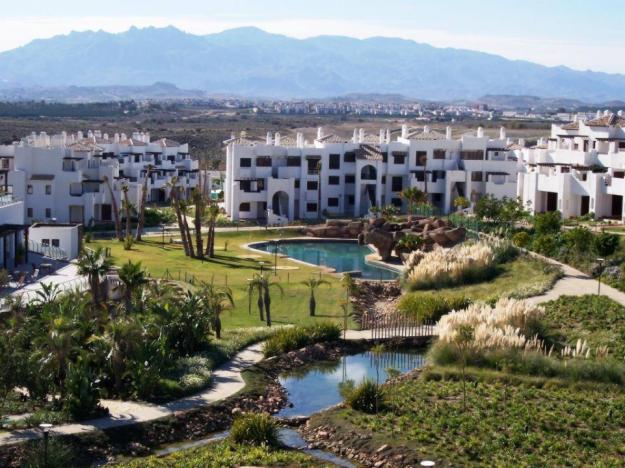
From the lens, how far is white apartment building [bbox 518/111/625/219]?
233 feet

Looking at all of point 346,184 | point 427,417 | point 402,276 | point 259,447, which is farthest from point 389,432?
point 346,184

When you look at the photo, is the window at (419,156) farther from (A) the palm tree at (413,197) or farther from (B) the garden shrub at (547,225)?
(B) the garden shrub at (547,225)

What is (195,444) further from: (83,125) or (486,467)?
(83,125)

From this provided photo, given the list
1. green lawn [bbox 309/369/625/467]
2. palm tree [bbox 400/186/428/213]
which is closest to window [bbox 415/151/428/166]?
palm tree [bbox 400/186/428/213]

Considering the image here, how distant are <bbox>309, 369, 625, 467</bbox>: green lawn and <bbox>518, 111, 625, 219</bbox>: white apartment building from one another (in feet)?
124

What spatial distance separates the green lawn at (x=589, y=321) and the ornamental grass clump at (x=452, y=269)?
24.2ft

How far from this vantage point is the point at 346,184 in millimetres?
83375

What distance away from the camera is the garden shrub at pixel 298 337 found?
38.2 meters

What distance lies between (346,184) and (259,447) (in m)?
56.0

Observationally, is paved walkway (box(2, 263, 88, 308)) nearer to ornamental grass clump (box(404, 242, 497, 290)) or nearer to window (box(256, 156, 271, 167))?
ornamental grass clump (box(404, 242, 497, 290))

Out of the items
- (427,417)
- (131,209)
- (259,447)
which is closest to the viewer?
(259,447)

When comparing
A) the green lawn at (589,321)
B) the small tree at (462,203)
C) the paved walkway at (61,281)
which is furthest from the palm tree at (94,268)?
the small tree at (462,203)

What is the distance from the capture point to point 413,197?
7538 centimetres

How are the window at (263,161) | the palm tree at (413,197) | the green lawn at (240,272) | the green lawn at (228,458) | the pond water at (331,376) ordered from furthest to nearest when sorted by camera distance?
the window at (263,161), the palm tree at (413,197), the green lawn at (240,272), the pond water at (331,376), the green lawn at (228,458)
